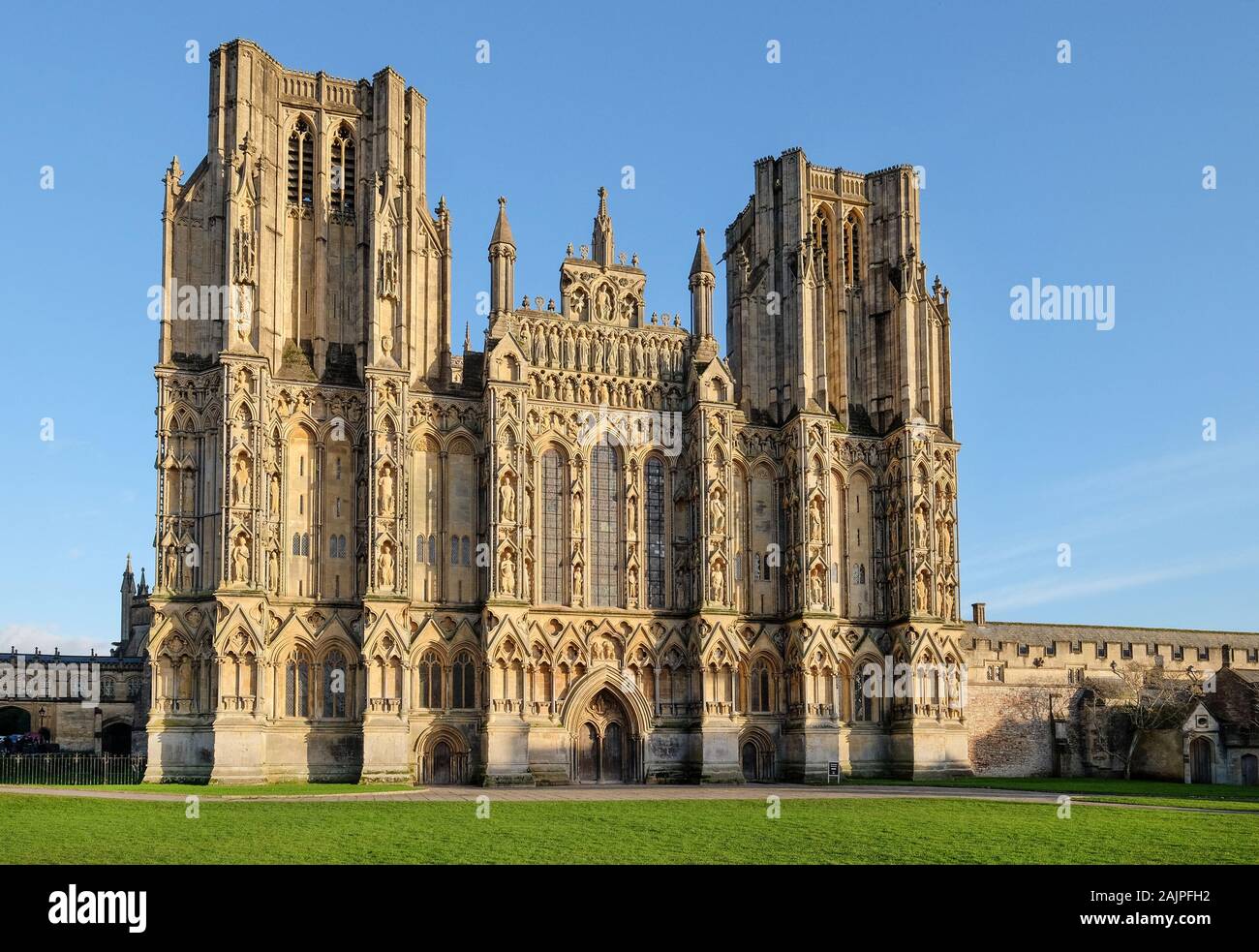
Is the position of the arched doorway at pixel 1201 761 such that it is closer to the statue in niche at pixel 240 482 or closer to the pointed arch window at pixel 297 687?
the pointed arch window at pixel 297 687

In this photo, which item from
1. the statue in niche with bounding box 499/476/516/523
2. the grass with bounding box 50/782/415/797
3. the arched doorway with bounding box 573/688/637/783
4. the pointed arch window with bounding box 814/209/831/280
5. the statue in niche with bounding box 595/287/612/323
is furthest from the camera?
the pointed arch window with bounding box 814/209/831/280

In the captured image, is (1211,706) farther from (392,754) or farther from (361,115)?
(361,115)

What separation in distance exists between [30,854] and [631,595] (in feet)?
121

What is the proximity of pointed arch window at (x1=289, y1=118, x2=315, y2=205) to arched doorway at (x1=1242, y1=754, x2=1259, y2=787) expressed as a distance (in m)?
52.3

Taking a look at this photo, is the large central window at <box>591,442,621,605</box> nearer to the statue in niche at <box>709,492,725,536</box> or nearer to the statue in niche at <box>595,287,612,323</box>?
the statue in niche at <box>709,492,725,536</box>

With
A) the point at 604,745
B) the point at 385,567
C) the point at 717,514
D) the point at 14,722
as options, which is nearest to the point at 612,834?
the point at 385,567

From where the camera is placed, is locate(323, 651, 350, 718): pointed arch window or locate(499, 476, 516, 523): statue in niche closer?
locate(323, 651, 350, 718): pointed arch window

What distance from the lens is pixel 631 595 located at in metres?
58.9

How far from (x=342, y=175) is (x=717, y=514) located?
22791 mm

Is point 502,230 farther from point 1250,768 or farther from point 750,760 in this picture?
point 1250,768

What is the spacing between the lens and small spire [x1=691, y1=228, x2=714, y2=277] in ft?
208

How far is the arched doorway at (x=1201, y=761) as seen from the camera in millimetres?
65750

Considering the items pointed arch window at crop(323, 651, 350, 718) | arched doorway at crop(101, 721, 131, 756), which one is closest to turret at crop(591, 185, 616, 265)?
pointed arch window at crop(323, 651, 350, 718)

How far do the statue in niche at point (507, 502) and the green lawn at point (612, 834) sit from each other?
→ 1845 centimetres
